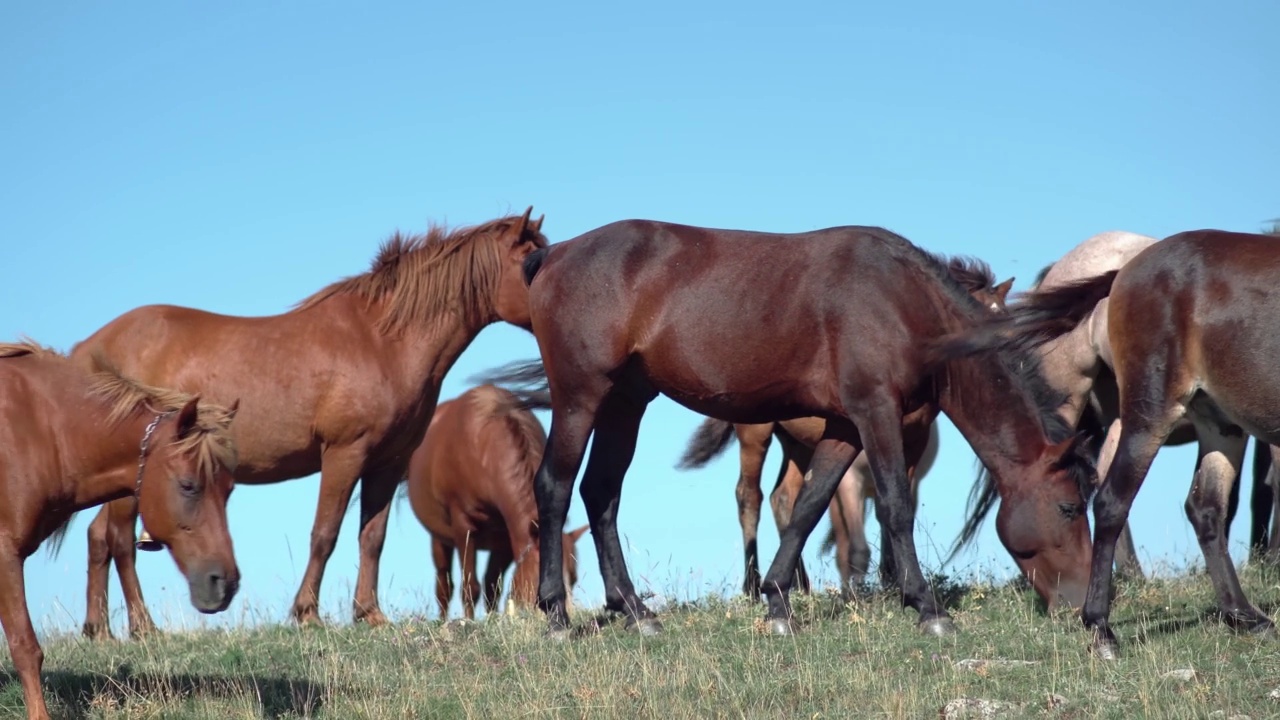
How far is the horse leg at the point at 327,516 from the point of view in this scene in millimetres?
9164

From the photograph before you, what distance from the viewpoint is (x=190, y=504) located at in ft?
19.2

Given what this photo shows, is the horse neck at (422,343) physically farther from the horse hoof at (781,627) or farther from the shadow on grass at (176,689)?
the horse hoof at (781,627)

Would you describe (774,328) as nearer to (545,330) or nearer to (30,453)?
(545,330)

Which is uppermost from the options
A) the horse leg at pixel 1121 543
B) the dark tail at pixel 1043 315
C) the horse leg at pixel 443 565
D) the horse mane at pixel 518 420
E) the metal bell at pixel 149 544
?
the dark tail at pixel 1043 315

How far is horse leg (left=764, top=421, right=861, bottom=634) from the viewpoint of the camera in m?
7.76

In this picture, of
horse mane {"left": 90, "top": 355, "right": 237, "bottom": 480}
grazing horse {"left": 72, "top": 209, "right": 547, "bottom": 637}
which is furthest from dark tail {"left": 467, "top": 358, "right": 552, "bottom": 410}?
horse mane {"left": 90, "top": 355, "right": 237, "bottom": 480}

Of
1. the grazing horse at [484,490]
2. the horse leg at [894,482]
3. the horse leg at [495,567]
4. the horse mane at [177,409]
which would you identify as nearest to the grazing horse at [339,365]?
the grazing horse at [484,490]

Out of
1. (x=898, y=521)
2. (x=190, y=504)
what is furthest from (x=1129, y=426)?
(x=190, y=504)

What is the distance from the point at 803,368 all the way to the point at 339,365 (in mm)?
3423

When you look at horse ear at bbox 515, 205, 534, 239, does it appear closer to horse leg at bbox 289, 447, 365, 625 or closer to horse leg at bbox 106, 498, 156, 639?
horse leg at bbox 289, 447, 365, 625

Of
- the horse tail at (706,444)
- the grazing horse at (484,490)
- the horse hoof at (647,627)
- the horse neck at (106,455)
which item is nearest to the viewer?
the horse neck at (106,455)


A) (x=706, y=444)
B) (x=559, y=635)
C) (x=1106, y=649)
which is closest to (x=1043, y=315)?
(x=1106, y=649)

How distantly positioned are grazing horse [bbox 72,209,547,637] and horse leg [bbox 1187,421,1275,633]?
472 cm

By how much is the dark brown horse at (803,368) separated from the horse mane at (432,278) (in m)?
1.74
